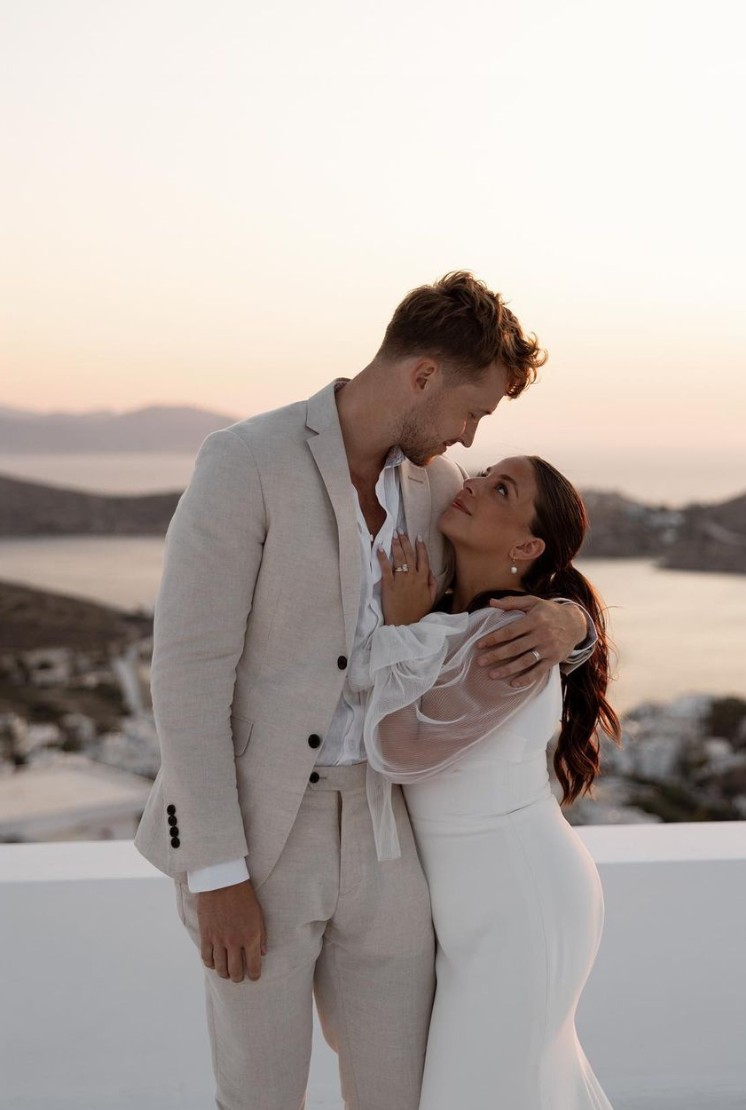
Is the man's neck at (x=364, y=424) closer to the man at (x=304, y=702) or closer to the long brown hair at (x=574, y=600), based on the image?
the man at (x=304, y=702)

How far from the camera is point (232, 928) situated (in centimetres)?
143

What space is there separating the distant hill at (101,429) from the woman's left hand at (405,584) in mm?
4416

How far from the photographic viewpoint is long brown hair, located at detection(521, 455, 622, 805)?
167cm

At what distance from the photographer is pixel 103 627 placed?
662cm

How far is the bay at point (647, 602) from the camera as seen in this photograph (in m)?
5.95

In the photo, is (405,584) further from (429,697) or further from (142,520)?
(142,520)

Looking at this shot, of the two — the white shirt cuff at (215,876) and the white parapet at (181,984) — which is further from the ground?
the white shirt cuff at (215,876)

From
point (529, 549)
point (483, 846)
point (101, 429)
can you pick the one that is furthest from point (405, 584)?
point (101, 429)

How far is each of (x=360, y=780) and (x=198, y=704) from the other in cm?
27

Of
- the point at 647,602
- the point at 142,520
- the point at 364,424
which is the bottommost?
the point at 647,602

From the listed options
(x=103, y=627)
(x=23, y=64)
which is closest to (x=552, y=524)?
(x=23, y=64)

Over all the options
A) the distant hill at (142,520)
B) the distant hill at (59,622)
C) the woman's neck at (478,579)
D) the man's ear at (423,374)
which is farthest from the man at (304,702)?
the distant hill at (59,622)

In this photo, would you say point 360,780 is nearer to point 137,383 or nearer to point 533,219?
point 533,219

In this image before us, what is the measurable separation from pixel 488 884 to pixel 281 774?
351mm
